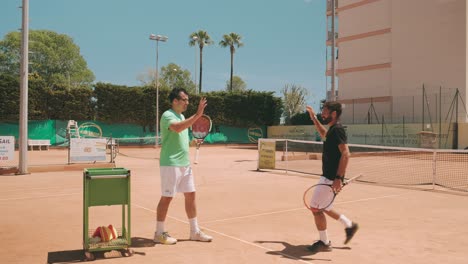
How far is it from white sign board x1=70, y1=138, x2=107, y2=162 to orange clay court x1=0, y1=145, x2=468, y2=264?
571cm

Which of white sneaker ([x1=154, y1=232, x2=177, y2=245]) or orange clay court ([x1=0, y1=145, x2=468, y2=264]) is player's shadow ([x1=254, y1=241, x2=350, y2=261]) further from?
white sneaker ([x1=154, y1=232, x2=177, y2=245])

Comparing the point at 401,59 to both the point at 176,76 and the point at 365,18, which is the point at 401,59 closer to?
the point at 365,18

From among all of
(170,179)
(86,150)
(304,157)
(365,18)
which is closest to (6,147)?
(86,150)

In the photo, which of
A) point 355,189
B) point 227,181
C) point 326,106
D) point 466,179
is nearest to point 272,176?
point 227,181

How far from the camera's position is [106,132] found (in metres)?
45.5

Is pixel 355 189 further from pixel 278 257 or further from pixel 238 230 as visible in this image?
pixel 278 257

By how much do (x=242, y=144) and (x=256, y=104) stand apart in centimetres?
553

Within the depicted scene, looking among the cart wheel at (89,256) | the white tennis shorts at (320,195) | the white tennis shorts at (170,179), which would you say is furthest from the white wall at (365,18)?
the cart wheel at (89,256)

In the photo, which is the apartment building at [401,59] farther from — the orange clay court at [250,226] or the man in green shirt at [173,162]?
the man in green shirt at [173,162]

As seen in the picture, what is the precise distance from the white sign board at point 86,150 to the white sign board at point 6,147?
2299mm

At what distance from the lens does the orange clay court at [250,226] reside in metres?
5.67

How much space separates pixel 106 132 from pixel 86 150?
1078 inches

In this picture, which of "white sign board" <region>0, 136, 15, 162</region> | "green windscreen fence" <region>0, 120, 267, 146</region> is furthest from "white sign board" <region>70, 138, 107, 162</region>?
"green windscreen fence" <region>0, 120, 267, 146</region>

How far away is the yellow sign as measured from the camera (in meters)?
18.9
